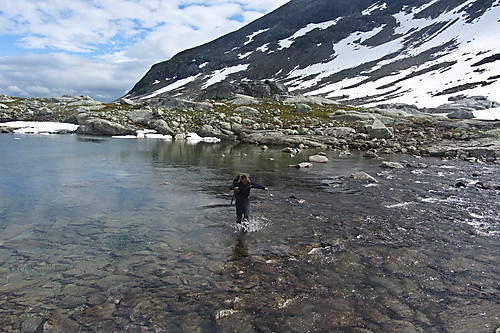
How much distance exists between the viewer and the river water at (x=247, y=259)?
6.89m

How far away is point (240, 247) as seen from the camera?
10625 mm

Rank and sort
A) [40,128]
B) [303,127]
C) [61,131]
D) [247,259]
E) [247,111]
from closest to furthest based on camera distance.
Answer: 1. [247,259]
2. [303,127]
3. [61,131]
4. [40,128]
5. [247,111]

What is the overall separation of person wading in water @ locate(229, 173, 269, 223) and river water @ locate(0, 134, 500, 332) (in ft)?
2.46

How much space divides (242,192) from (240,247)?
2298mm

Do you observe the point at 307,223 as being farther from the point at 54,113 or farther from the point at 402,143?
the point at 54,113

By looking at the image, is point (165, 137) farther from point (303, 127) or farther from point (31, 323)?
point (31, 323)

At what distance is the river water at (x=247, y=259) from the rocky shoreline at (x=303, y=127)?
2583 cm

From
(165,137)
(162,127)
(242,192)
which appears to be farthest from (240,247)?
(162,127)

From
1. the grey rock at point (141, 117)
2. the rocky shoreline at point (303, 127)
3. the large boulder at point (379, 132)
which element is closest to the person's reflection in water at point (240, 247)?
the rocky shoreline at point (303, 127)

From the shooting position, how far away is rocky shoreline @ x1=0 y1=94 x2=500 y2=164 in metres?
41.7

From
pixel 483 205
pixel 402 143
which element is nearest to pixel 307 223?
pixel 483 205

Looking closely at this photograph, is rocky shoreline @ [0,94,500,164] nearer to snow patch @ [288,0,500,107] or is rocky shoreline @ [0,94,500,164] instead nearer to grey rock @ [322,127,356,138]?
grey rock @ [322,127,356,138]

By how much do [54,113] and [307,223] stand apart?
308 ft

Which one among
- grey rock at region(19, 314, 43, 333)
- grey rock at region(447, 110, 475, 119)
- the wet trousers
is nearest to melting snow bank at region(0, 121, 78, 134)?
the wet trousers
